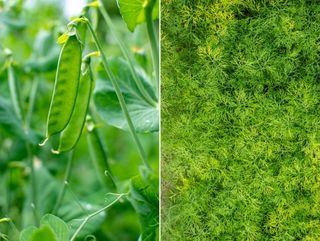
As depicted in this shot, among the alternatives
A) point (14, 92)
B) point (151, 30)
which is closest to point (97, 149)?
point (14, 92)

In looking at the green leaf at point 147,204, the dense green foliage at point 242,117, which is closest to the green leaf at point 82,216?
the green leaf at point 147,204

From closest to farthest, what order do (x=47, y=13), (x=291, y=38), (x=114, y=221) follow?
(x=291, y=38) → (x=114, y=221) → (x=47, y=13)

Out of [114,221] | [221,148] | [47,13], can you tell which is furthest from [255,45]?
[47,13]

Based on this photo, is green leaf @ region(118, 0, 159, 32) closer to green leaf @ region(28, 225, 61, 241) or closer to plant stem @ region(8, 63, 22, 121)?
green leaf @ region(28, 225, 61, 241)

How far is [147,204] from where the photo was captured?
4.18ft

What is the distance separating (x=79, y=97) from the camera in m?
1.28

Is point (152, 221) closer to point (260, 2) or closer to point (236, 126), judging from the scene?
point (236, 126)

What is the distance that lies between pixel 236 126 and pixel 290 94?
99mm

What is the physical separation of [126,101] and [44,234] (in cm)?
33

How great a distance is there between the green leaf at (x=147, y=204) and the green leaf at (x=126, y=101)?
106 mm

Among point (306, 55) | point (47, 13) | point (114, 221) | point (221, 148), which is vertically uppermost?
point (306, 55)

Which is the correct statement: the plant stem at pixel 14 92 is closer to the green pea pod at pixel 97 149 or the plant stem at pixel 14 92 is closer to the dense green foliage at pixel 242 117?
the green pea pod at pixel 97 149

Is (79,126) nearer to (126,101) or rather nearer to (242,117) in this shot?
A: (126,101)

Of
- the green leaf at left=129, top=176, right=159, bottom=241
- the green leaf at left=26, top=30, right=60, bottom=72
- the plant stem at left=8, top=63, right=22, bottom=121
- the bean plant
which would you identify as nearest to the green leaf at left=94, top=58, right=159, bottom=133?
the bean plant
